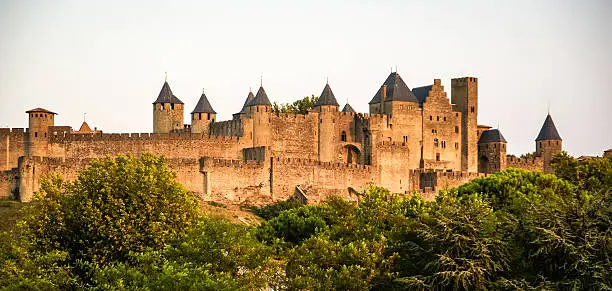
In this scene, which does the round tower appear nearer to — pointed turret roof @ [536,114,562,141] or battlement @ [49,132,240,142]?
battlement @ [49,132,240,142]

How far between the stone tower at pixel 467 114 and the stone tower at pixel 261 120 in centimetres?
1679

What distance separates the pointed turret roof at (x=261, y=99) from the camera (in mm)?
70250

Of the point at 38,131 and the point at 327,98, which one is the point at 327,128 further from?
the point at 38,131

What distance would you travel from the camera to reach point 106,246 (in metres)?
39.9

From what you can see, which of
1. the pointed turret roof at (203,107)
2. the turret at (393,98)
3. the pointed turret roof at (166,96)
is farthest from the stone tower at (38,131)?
the turret at (393,98)

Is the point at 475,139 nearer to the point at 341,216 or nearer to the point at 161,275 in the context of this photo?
the point at 341,216

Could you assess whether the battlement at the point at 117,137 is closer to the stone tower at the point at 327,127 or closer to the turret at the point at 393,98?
the stone tower at the point at 327,127

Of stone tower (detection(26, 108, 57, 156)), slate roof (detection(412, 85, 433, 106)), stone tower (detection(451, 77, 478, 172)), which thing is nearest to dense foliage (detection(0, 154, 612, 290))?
stone tower (detection(26, 108, 57, 156))

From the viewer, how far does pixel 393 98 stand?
75.8m

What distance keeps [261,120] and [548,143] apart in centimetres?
2675

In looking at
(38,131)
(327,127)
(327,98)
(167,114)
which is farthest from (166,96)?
(327,127)

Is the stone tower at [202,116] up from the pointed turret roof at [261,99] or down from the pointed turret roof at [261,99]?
down

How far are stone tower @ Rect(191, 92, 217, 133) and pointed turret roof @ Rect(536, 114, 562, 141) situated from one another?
28086mm

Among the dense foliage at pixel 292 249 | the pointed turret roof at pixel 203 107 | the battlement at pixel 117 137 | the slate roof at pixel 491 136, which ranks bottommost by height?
the dense foliage at pixel 292 249
